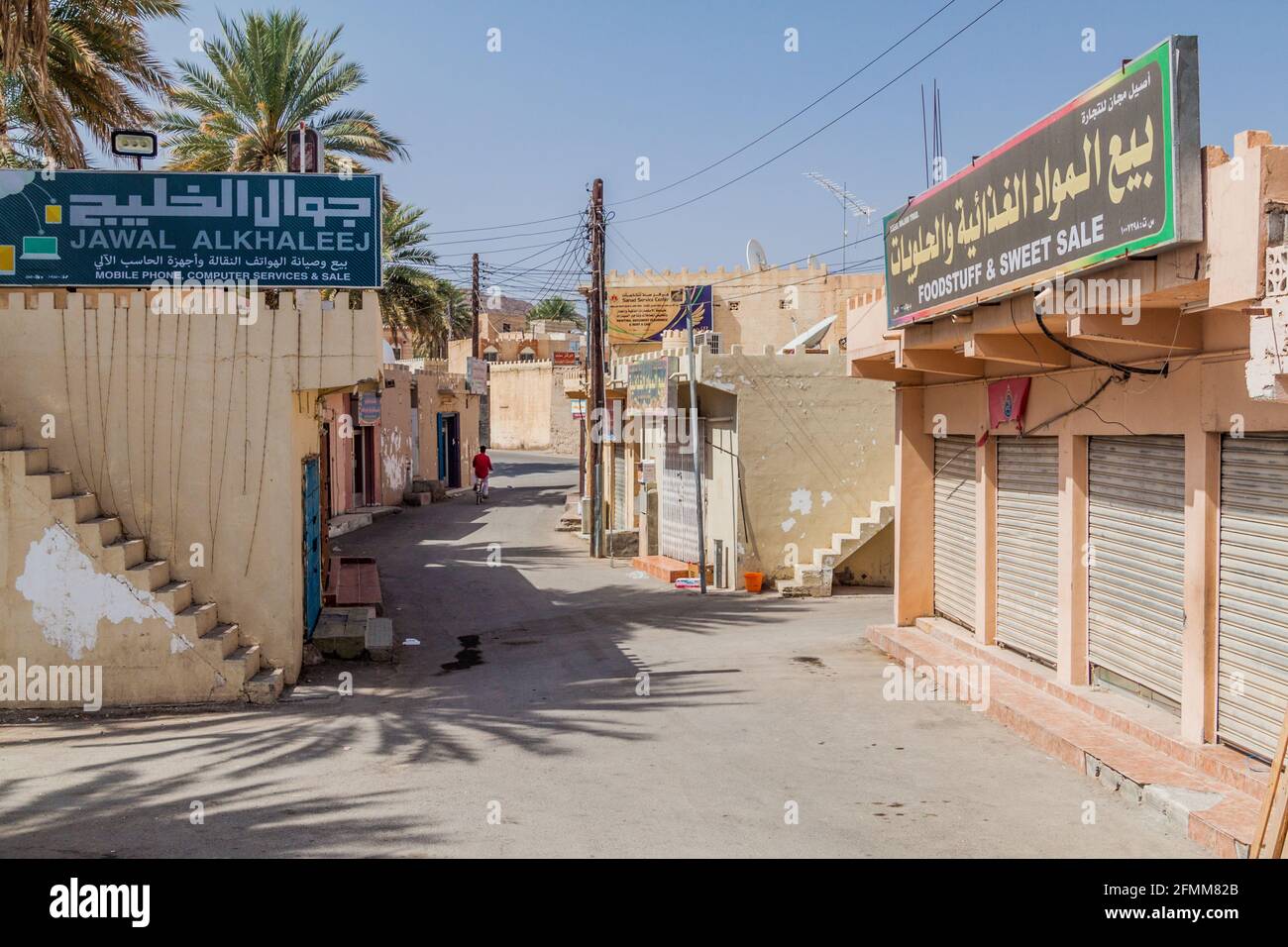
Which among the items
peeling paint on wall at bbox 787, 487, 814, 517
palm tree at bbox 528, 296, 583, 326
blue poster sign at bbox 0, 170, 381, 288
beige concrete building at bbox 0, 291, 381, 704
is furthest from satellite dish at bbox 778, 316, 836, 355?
palm tree at bbox 528, 296, 583, 326

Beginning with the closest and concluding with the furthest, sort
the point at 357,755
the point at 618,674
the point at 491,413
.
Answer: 1. the point at 357,755
2. the point at 618,674
3. the point at 491,413

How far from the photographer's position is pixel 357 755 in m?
9.05

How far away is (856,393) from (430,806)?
46.1 feet

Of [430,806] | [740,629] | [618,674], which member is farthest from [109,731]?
[740,629]

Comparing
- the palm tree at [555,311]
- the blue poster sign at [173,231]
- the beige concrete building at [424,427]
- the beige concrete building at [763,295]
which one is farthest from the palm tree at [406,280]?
the palm tree at [555,311]

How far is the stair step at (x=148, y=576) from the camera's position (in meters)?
10.9

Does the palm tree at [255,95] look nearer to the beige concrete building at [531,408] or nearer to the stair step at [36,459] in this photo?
the stair step at [36,459]

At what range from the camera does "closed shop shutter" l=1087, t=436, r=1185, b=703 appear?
8445 mm

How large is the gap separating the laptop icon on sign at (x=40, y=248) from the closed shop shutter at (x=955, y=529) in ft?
34.0


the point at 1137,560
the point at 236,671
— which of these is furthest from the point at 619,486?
the point at 1137,560

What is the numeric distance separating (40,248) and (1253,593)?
11931 millimetres

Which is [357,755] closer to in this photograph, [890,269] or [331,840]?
[331,840]

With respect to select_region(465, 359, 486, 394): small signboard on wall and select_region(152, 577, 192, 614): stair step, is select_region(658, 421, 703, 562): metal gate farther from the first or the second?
select_region(465, 359, 486, 394): small signboard on wall

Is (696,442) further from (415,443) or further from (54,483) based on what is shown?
(415,443)
